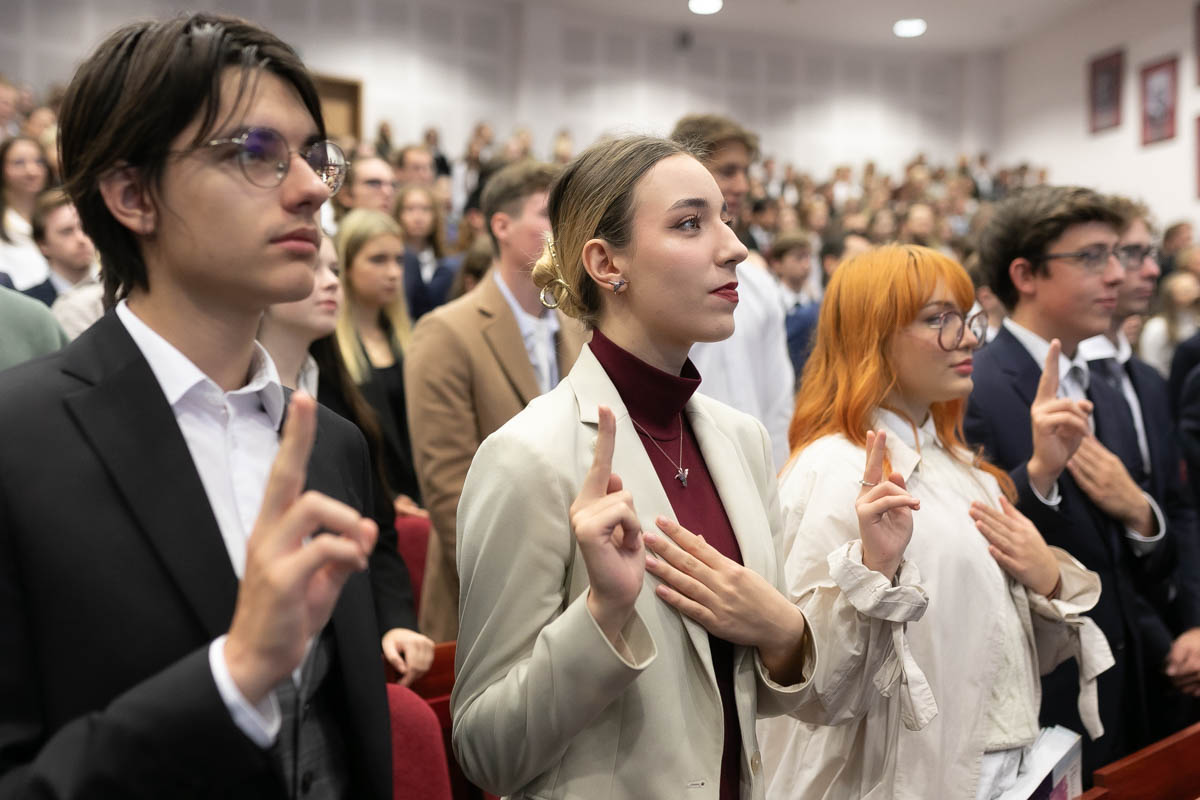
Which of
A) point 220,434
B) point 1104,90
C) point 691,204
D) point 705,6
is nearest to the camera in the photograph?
point 220,434

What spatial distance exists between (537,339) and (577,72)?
1334 cm

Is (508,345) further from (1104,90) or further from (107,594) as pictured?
(1104,90)

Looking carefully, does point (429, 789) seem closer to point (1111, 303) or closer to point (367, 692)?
point (367, 692)

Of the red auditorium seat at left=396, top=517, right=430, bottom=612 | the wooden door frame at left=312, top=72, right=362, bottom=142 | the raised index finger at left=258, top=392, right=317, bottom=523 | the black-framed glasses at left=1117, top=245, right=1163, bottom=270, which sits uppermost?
the wooden door frame at left=312, top=72, right=362, bottom=142

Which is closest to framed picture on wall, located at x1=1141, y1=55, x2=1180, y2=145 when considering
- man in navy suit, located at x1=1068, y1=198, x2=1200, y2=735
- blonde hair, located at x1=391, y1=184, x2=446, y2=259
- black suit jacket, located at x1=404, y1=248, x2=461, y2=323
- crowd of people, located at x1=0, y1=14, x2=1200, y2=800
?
blonde hair, located at x1=391, y1=184, x2=446, y2=259

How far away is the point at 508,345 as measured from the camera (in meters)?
3.05

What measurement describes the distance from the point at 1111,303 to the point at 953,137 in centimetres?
1675

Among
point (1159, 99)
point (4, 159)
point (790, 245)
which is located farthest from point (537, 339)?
point (1159, 99)

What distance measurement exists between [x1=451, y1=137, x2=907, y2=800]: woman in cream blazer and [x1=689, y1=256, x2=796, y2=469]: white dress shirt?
1504mm

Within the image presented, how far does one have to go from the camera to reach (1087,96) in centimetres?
1638

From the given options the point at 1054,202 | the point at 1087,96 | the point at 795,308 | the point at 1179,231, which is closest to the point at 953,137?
the point at 1087,96

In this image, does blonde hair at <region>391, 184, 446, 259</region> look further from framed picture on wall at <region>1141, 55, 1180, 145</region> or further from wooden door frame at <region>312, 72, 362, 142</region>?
framed picture on wall at <region>1141, 55, 1180, 145</region>

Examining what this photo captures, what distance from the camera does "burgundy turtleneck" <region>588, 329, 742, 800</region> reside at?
163cm

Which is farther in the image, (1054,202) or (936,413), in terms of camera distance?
(1054,202)
